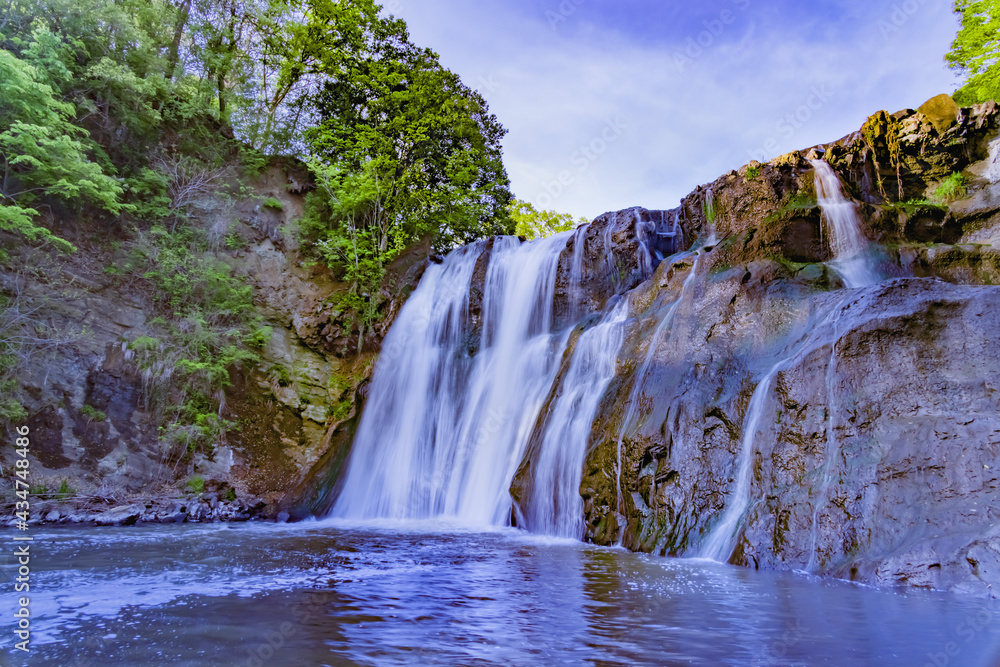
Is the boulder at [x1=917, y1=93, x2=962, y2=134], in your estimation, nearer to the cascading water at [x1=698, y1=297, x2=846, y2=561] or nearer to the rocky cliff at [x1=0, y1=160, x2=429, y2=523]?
the cascading water at [x1=698, y1=297, x2=846, y2=561]

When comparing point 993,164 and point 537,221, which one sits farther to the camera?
point 537,221

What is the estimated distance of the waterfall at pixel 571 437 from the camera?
7762 mm

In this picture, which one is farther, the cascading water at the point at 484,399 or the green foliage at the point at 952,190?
the green foliage at the point at 952,190

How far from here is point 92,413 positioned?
11062mm

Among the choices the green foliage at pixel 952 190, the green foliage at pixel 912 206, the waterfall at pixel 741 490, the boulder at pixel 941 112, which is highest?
the boulder at pixel 941 112

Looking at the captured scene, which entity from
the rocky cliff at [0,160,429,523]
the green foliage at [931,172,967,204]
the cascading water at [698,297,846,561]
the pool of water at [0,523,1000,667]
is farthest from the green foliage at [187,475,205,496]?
the green foliage at [931,172,967,204]

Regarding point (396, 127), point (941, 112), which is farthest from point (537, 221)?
point (941, 112)

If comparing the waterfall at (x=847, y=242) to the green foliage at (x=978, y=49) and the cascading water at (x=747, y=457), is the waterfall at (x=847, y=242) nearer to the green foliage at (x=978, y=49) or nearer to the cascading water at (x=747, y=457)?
the cascading water at (x=747, y=457)

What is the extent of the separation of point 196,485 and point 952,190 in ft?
48.0

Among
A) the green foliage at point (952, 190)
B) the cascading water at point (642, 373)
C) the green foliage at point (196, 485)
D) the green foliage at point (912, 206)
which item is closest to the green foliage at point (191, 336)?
the green foliage at point (196, 485)

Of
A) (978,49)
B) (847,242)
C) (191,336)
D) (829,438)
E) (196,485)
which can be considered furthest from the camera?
(978,49)

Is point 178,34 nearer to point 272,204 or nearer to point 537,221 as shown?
point 272,204

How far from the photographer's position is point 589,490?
750cm

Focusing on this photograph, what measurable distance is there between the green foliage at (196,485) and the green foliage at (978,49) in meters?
21.1
